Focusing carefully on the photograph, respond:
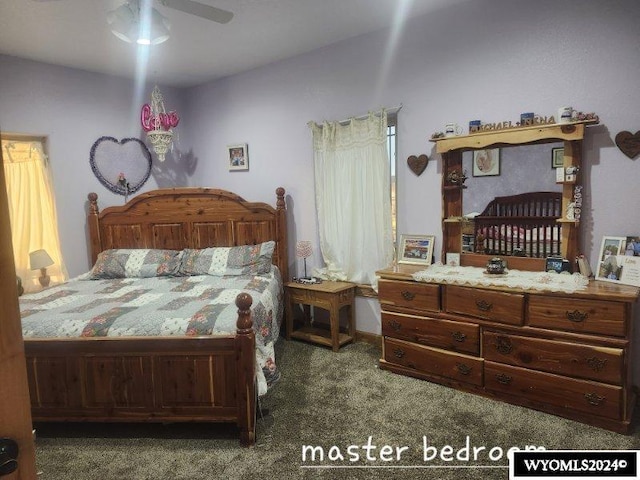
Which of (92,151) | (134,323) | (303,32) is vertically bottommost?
(134,323)

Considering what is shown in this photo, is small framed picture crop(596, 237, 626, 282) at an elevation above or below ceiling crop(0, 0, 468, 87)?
below

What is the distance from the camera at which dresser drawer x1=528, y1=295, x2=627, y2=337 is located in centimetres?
227

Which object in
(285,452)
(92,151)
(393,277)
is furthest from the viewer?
(92,151)

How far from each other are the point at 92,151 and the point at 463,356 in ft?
12.5

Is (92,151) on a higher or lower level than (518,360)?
higher

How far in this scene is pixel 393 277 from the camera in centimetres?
309

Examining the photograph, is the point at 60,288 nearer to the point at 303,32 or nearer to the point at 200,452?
the point at 200,452

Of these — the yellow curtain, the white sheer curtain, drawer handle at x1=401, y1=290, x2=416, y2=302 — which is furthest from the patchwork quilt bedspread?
drawer handle at x1=401, y1=290, x2=416, y2=302

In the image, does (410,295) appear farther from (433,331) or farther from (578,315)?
(578,315)

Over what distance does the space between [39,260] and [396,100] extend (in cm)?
333

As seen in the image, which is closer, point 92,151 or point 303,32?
point 303,32

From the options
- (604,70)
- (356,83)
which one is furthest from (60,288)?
(604,70)

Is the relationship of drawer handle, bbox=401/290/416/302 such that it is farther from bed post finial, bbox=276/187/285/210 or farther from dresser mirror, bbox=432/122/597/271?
bed post finial, bbox=276/187/285/210

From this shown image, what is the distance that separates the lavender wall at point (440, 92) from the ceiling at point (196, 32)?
219 mm
